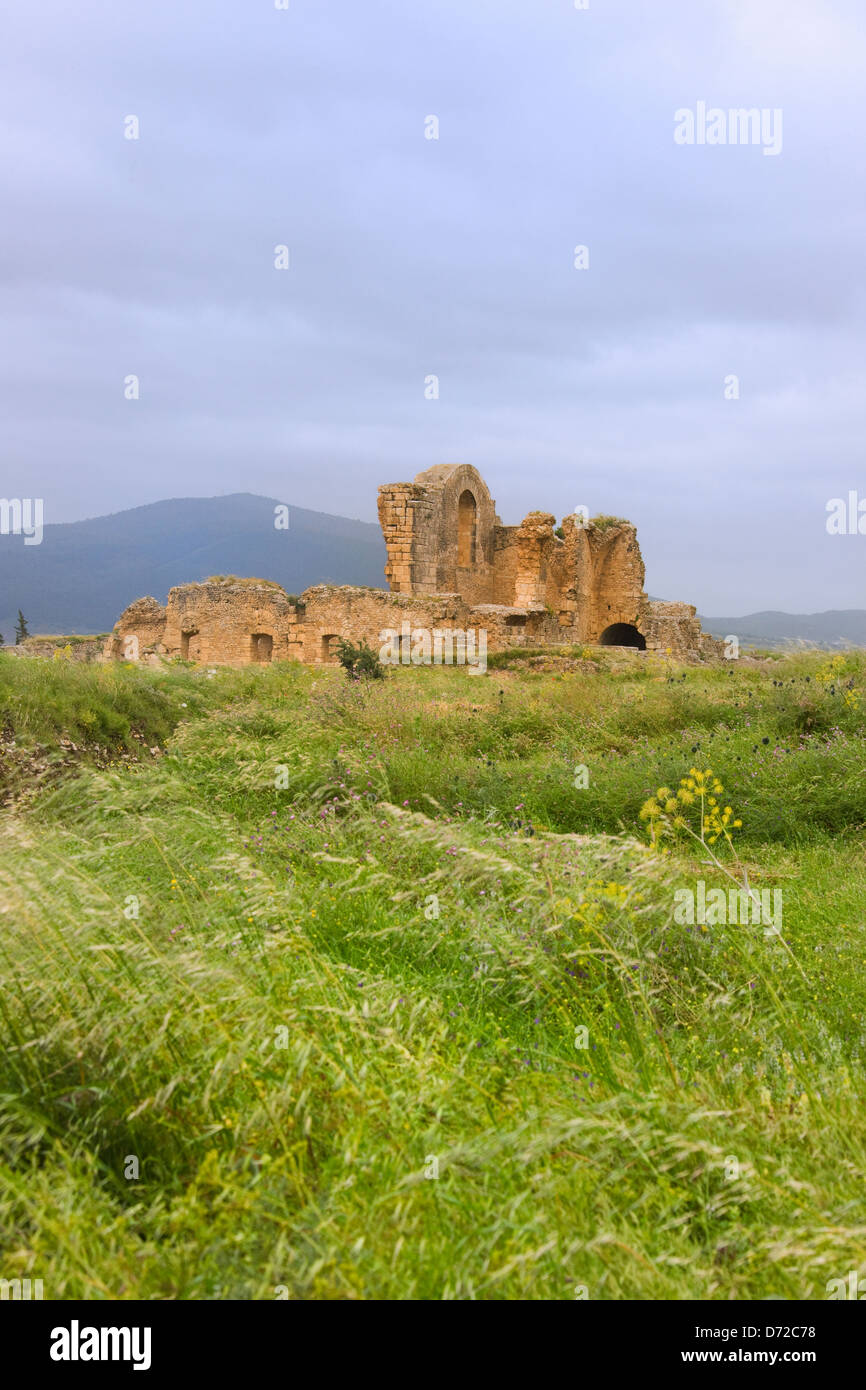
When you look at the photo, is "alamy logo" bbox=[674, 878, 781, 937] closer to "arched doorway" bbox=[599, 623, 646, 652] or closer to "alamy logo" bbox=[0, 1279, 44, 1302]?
"alamy logo" bbox=[0, 1279, 44, 1302]

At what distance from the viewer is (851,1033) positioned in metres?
3.32

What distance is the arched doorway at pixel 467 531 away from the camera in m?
27.9

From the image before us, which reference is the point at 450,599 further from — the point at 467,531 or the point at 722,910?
the point at 722,910

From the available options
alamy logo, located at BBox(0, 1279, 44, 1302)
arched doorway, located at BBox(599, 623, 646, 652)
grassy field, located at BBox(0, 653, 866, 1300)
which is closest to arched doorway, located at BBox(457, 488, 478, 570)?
arched doorway, located at BBox(599, 623, 646, 652)

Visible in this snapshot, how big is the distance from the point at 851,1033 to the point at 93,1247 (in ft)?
9.00

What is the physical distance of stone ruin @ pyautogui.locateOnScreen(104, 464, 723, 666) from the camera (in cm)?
2233

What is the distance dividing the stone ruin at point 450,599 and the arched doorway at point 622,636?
4 cm

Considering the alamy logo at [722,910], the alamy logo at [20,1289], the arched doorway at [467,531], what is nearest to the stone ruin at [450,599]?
the arched doorway at [467,531]

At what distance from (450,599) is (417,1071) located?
18788 mm
